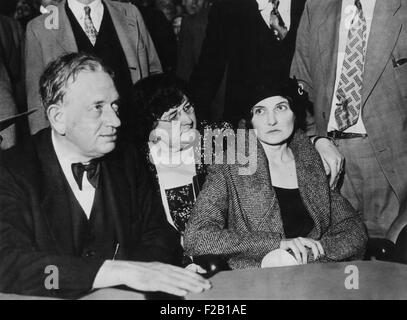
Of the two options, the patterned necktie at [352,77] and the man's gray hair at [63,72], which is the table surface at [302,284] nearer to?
the man's gray hair at [63,72]

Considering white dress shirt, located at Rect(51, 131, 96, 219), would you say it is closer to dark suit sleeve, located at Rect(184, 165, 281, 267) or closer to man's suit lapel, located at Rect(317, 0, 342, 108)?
dark suit sleeve, located at Rect(184, 165, 281, 267)

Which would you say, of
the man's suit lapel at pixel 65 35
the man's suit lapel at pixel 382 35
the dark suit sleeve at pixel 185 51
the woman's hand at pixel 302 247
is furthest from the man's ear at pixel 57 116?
the man's suit lapel at pixel 382 35

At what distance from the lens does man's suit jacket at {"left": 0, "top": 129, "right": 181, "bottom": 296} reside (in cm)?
172

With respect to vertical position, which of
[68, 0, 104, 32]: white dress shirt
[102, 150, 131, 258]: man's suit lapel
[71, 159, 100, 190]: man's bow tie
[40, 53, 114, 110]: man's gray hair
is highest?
[68, 0, 104, 32]: white dress shirt

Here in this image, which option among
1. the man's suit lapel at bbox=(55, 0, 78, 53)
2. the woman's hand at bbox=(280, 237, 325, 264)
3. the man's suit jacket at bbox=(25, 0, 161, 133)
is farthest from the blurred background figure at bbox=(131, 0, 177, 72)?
the woman's hand at bbox=(280, 237, 325, 264)

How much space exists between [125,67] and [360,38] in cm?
124

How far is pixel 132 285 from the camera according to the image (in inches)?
62.9

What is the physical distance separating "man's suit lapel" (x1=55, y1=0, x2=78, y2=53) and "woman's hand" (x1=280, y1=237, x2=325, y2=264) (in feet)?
4.91

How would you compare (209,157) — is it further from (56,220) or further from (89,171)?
(56,220)

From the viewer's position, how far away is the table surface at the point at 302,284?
1571 mm

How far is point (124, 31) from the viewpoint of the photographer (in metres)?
2.85

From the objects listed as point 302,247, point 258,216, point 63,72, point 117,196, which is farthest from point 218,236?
point 63,72
